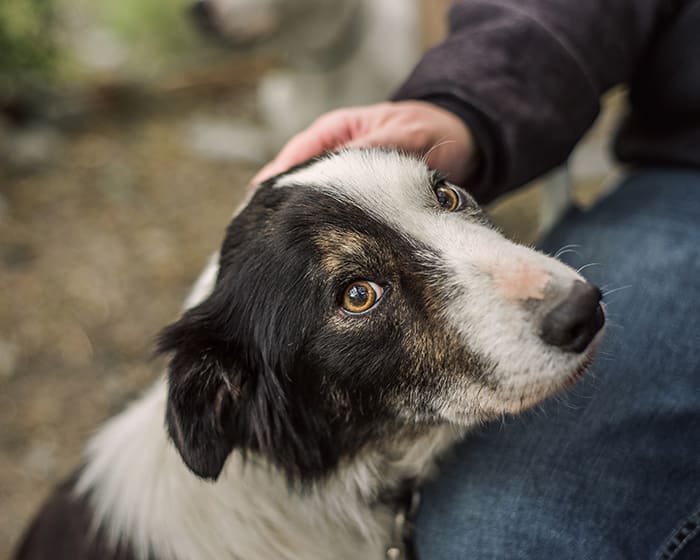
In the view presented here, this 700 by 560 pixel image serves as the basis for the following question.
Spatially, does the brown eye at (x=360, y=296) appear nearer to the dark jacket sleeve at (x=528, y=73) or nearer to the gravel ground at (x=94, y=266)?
the dark jacket sleeve at (x=528, y=73)

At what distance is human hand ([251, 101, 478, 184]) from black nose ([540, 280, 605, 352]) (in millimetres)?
569

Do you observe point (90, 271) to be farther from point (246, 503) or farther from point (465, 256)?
point (465, 256)

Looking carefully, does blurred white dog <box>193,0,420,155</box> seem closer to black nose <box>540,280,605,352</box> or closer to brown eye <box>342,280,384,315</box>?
brown eye <box>342,280,384,315</box>

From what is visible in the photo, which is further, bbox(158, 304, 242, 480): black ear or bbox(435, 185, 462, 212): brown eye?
bbox(435, 185, 462, 212): brown eye

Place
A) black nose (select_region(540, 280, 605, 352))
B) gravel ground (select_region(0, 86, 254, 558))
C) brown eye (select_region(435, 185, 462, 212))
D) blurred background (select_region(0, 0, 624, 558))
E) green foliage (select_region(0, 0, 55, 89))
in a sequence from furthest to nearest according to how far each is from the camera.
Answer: green foliage (select_region(0, 0, 55, 89)), blurred background (select_region(0, 0, 624, 558)), gravel ground (select_region(0, 86, 254, 558)), brown eye (select_region(435, 185, 462, 212)), black nose (select_region(540, 280, 605, 352))

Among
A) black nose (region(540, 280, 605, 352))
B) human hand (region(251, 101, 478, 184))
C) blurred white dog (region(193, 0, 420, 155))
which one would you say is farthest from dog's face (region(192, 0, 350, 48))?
black nose (region(540, 280, 605, 352))

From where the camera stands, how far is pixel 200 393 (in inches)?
55.4

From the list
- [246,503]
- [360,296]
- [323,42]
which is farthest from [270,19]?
[246,503]

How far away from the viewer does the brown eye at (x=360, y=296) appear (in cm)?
136

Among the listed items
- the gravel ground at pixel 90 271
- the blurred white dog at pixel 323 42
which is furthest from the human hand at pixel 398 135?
the blurred white dog at pixel 323 42

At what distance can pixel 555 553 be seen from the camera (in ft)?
4.39

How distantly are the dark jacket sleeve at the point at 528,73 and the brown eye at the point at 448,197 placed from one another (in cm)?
24

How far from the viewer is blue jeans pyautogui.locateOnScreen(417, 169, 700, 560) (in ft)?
4.44

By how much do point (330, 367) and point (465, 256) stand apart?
36 centimetres
